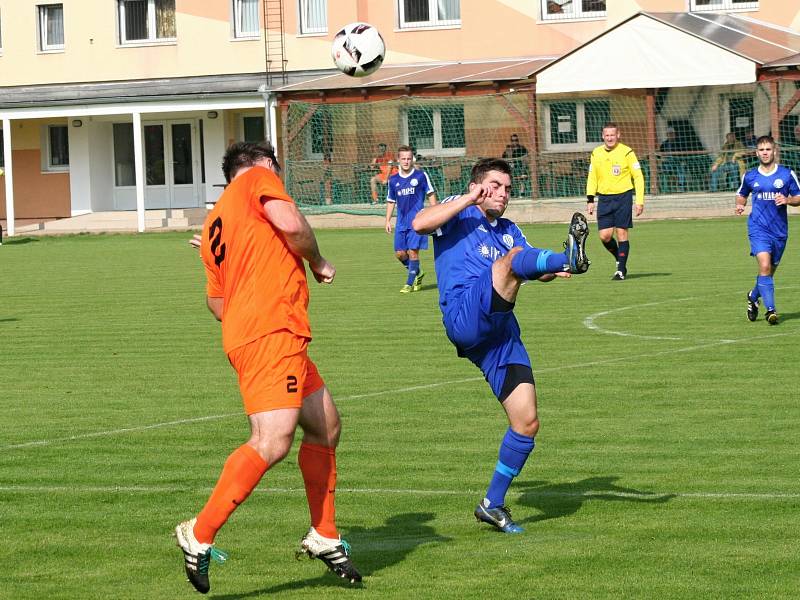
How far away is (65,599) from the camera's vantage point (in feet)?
→ 20.5

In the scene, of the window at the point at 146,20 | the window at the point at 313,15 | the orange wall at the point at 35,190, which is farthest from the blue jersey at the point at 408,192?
the orange wall at the point at 35,190

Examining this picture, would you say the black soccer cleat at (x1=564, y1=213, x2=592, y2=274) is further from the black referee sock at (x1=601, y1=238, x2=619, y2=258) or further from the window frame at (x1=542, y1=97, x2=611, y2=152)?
the window frame at (x1=542, y1=97, x2=611, y2=152)

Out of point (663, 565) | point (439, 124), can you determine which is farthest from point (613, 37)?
point (663, 565)

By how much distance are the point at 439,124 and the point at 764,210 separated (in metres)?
26.9

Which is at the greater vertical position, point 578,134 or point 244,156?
point 578,134

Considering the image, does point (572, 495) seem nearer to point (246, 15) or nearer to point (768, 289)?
point (768, 289)

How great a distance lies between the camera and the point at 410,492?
27.3ft

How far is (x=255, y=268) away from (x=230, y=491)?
3.13 ft

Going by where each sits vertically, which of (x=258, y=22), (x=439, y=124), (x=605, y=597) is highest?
(x=258, y=22)

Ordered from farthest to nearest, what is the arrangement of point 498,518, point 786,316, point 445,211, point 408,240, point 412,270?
point 412,270 → point 408,240 → point 786,316 → point 445,211 → point 498,518

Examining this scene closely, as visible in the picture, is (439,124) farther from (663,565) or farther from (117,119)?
(663,565)

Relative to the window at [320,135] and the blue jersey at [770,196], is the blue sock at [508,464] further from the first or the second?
the window at [320,135]

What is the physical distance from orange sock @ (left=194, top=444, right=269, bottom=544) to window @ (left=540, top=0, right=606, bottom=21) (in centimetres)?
3675

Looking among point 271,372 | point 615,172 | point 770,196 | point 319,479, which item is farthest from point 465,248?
point 615,172
